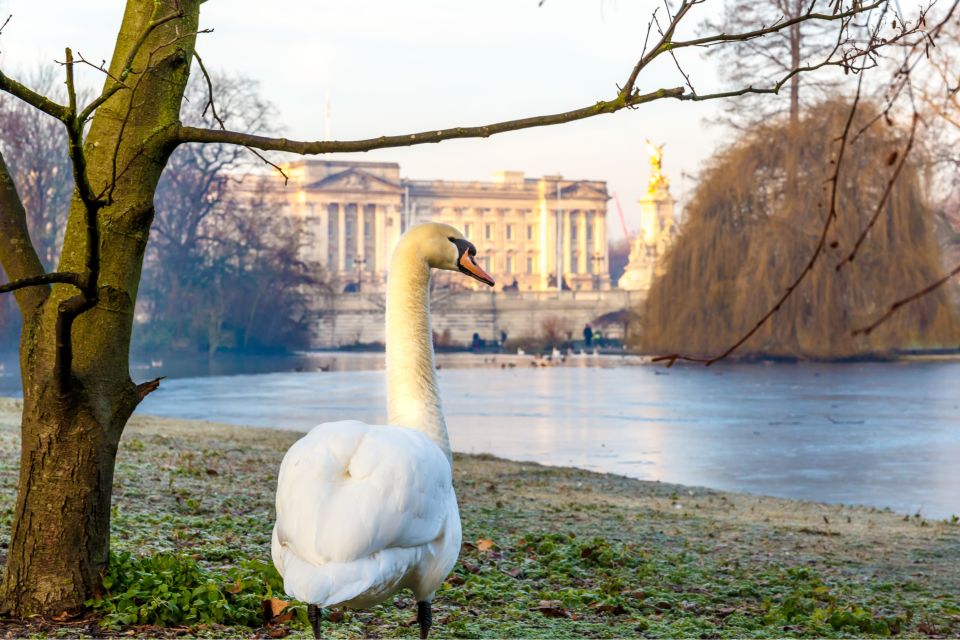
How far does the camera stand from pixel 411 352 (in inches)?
176

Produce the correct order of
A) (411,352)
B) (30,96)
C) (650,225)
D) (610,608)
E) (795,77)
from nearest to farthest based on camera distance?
(30,96) < (411,352) < (610,608) < (795,77) < (650,225)

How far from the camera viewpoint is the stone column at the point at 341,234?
13275 centimetres

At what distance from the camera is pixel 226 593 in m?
4.89

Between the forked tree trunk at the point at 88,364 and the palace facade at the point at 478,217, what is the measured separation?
120782 mm

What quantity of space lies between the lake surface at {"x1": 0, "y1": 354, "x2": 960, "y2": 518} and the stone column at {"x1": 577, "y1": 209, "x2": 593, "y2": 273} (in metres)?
107

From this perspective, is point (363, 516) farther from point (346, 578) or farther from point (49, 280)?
point (49, 280)

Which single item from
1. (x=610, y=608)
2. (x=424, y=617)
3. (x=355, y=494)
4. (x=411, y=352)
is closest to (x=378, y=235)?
(x=610, y=608)

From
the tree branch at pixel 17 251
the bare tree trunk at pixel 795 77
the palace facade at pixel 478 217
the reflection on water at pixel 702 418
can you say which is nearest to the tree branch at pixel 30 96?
the tree branch at pixel 17 251

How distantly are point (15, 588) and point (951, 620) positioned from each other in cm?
388

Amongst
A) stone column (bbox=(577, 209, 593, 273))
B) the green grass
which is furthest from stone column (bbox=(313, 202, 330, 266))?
the green grass

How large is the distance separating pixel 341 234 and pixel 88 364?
12907 cm

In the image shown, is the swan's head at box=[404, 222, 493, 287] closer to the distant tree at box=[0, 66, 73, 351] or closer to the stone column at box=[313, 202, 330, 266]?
the distant tree at box=[0, 66, 73, 351]

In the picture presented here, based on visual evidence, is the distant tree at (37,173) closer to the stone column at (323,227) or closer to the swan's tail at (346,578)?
the swan's tail at (346,578)

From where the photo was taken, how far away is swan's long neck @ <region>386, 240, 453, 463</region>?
432 centimetres
